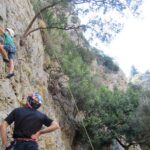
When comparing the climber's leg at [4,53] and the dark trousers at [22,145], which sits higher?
the climber's leg at [4,53]

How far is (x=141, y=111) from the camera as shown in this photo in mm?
26797

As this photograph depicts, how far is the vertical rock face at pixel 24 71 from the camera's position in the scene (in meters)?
11.4

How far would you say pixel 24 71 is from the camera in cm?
1507

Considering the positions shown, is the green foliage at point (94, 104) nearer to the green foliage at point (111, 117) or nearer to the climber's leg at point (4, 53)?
the green foliage at point (111, 117)

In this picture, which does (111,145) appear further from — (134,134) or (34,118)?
(34,118)

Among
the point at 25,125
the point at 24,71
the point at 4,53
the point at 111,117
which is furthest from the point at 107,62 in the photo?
the point at 25,125

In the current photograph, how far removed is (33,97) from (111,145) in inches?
871

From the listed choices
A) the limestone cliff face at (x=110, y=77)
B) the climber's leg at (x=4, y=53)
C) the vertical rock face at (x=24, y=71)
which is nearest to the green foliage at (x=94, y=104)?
the vertical rock face at (x=24, y=71)

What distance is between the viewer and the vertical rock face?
11358 mm

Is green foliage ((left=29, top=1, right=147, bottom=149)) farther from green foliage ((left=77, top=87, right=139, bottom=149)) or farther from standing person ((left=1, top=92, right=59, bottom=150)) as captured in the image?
standing person ((left=1, top=92, right=59, bottom=150))

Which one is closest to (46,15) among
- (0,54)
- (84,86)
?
(84,86)

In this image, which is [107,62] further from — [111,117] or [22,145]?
[22,145]

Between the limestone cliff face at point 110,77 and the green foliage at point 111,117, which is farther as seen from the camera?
the limestone cliff face at point 110,77

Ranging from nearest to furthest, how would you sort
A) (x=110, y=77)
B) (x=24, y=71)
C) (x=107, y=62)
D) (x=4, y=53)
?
(x=4, y=53) → (x=24, y=71) → (x=110, y=77) → (x=107, y=62)
